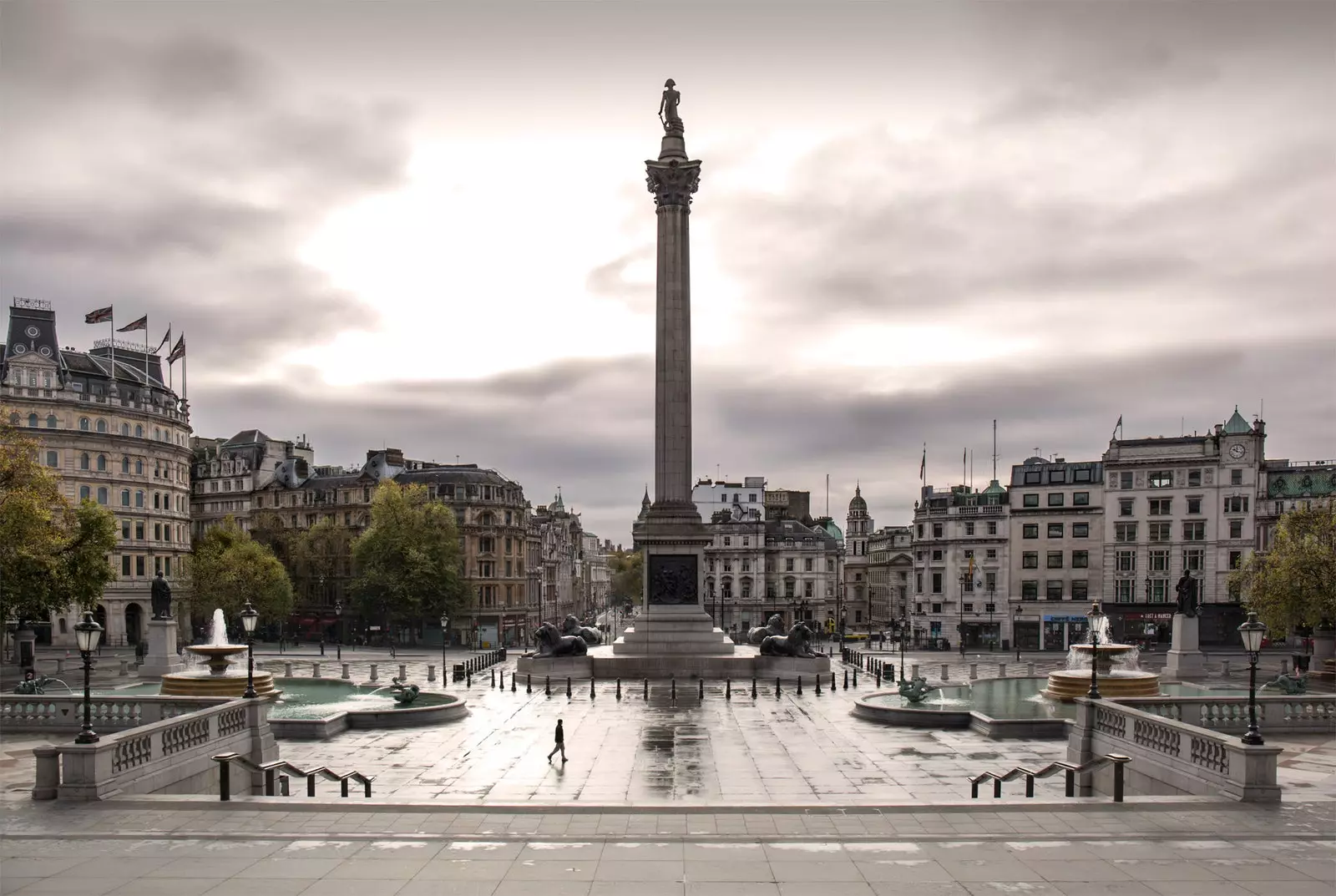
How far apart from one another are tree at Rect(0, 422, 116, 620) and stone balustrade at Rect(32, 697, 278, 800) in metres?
25.7

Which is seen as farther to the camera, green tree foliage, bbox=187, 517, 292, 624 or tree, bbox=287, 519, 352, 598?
tree, bbox=287, 519, 352, 598

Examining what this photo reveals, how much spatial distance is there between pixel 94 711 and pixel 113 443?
206 feet

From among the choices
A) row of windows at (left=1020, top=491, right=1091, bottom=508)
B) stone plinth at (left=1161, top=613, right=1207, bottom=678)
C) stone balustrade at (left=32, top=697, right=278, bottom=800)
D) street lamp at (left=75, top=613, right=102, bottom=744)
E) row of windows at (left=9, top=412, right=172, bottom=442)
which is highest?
row of windows at (left=9, top=412, right=172, bottom=442)

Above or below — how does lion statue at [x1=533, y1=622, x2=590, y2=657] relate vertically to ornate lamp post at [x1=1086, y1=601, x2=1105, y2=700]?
below

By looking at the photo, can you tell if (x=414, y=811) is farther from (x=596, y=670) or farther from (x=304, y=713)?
(x=596, y=670)

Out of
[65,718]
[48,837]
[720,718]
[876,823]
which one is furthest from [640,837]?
[65,718]

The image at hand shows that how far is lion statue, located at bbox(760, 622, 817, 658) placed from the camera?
164 ft

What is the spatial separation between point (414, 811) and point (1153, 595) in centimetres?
7997

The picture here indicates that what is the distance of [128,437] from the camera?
275ft

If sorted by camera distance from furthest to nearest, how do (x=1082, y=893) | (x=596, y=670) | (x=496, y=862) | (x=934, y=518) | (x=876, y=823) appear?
1. (x=934, y=518)
2. (x=596, y=670)
3. (x=876, y=823)
4. (x=496, y=862)
5. (x=1082, y=893)

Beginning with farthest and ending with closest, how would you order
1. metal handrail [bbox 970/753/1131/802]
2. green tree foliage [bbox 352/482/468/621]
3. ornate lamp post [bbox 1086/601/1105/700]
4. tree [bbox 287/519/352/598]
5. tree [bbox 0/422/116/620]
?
tree [bbox 287/519/352/598] → green tree foliage [bbox 352/482/468/621] → tree [bbox 0/422/116/620] → ornate lamp post [bbox 1086/601/1105/700] → metal handrail [bbox 970/753/1131/802]

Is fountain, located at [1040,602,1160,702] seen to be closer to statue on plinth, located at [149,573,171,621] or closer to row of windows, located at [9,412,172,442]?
statue on plinth, located at [149,573,171,621]

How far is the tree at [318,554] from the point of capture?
96.1m

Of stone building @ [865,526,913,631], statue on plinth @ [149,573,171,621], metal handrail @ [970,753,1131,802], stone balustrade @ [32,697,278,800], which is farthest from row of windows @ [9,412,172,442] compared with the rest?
metal handrail @ [970,753,1131,802]
